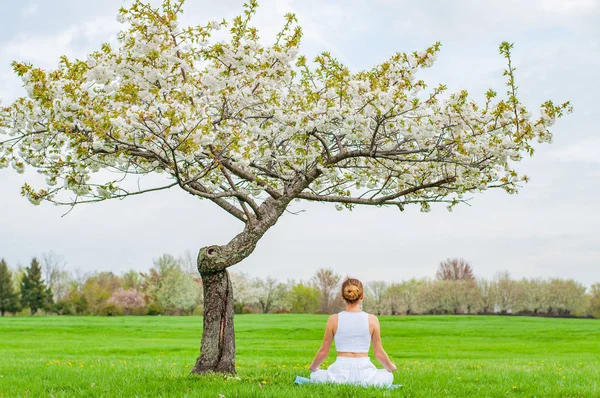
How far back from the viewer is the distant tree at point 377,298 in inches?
3182

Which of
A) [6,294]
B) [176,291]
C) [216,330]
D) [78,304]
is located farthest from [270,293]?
[216,330]

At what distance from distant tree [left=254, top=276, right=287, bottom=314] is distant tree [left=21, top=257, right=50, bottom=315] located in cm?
2925

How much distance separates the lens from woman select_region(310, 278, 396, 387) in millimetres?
7949

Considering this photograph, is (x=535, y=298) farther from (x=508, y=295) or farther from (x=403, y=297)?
(x=403, y=297)

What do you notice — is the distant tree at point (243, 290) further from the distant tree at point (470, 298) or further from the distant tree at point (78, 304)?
the distant tree at point (470, 298)

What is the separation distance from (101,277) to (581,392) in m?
91.7

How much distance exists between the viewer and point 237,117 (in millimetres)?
10945

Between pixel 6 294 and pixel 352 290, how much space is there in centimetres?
8326

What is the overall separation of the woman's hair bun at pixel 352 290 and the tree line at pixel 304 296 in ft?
216

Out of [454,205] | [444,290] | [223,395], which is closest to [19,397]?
[223,395]

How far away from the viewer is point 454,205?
40.6 ft

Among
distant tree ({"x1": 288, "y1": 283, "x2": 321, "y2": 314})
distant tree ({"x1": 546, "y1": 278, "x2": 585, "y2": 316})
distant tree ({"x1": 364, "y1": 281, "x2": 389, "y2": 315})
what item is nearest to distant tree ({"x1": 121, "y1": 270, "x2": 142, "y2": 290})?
distant tree ({"x1": 288, "y1": 283, "x2": 321, "y2": 314})

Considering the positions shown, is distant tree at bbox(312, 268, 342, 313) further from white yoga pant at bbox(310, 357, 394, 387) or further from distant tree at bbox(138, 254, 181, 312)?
white yoga pant at bbox(310, 357, 394, 387)

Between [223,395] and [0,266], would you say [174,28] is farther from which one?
[0,266]
